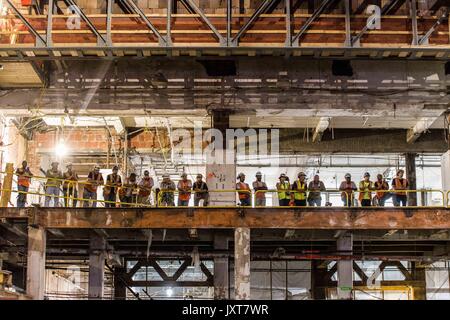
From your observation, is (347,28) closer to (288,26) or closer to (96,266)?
(288,26)

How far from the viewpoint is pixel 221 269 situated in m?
26.8

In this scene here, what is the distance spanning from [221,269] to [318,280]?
26.4 ft

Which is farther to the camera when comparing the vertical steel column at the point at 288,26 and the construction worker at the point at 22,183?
the vertical steel column at the point at 288,26

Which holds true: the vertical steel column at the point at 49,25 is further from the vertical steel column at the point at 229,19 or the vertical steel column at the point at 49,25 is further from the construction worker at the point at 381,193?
the construction worker at the point at 381,193

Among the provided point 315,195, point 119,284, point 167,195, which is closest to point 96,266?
point 167,195

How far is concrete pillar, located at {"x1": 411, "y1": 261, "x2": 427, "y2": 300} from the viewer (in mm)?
33375

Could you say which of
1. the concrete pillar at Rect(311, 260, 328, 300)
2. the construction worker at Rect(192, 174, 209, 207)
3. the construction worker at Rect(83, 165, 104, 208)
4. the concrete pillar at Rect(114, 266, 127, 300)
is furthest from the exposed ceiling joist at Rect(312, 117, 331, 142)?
the construction worker at Rect(83, 165, 104, 208)

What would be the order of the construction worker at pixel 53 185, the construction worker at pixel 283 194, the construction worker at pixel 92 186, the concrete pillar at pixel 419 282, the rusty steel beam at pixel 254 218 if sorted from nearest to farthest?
the rusty steel beam at pixel 254 218, the construction worker at pixel 53 185, the construction worker at pixel 92 186, the construction worker at pixel 283 194, the concrete pillar at pixel 419 282

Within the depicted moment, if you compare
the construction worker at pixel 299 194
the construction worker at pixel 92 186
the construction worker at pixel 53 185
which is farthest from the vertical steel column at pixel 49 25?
the construction worker at pixel 299 194

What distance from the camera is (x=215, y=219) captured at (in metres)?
25.0

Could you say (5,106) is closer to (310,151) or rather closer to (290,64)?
(290,64)

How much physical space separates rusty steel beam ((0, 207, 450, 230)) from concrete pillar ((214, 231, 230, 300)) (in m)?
1.69

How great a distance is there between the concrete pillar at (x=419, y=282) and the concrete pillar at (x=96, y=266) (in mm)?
13802

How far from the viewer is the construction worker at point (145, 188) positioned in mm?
26312
